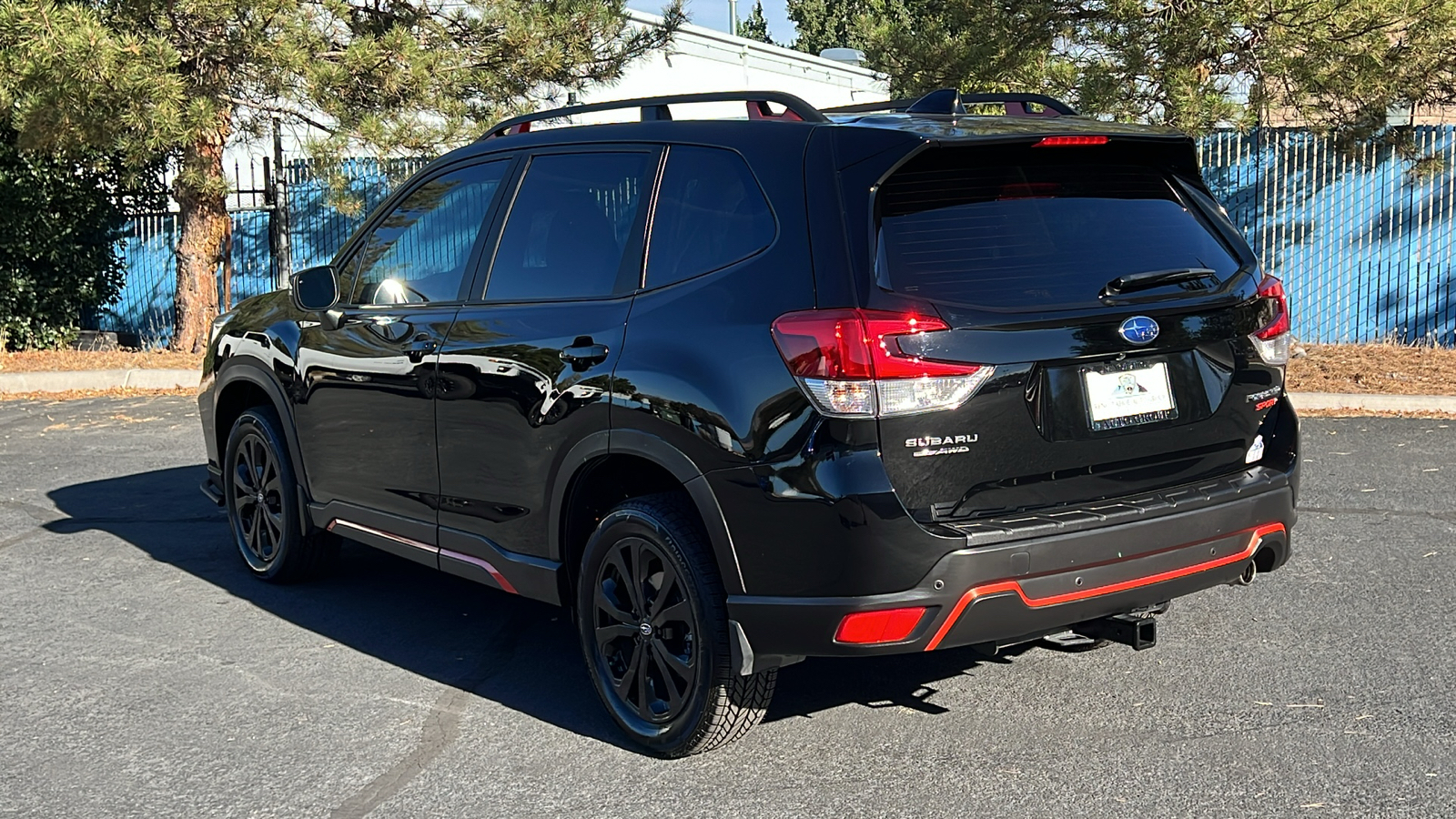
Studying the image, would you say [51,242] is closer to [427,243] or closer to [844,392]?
[427,243]

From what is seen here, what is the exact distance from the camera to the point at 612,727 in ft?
15.5

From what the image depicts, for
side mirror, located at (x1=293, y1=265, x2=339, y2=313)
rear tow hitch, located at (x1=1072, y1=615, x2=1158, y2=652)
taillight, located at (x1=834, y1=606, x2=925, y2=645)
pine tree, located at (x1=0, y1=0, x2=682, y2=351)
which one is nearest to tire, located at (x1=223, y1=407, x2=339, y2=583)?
side mirror, located at (x1=293, y1=265, x2=339, y2=313)

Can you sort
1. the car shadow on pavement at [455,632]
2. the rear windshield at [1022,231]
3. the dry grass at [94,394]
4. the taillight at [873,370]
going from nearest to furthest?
the taillight at [873,370] → the rear windshield at [1022,231] → the car shadow on pavement at [455,632] → the dry grass at [94,394]

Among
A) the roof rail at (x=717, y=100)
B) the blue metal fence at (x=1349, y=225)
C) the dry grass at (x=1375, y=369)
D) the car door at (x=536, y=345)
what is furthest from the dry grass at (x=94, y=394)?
the blue metal fence at (x=1349, y=225)

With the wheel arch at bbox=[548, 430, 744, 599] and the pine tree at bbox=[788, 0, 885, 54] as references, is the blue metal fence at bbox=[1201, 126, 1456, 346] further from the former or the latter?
the pine tree at bbox=[788, 0, 885, 54]

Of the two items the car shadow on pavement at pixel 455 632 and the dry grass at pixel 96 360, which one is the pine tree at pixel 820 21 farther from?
the car shadow on pavement at pixel 455 632

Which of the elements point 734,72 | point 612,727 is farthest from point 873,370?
point 734,72

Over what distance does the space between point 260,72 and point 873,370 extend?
11.7 metres

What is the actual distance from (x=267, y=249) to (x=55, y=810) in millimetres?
15981

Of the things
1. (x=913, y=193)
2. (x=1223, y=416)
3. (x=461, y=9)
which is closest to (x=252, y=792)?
(x=913, y=193)

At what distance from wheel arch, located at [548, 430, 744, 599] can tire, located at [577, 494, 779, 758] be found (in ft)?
0.32

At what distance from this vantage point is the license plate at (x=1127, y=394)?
406cm

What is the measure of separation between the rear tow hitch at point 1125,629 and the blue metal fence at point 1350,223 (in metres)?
11.9

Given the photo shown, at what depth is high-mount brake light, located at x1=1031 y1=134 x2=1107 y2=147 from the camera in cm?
424
